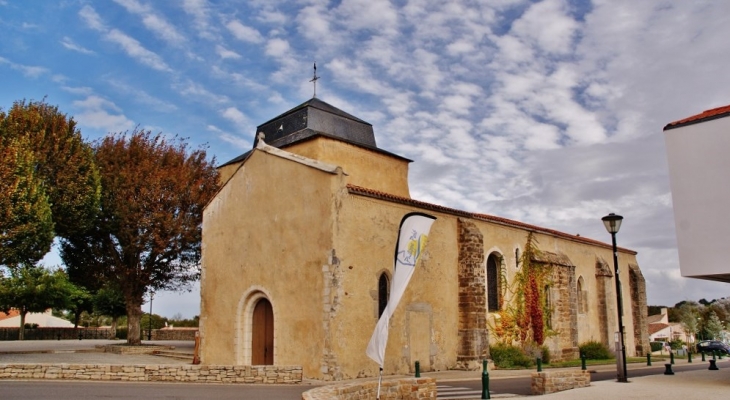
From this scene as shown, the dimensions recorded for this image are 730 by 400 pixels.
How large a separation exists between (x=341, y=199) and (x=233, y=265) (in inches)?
236

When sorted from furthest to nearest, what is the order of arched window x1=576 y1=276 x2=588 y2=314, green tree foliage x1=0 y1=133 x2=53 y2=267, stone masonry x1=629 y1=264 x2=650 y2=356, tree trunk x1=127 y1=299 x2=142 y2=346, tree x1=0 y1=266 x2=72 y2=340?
tree x1=0 y1=266 x2=72 y2=340 < stone masonry x1=629 y1=264 x2=650 y2=356 < tree trunk x1=127 y1=299 x2=142 y2=346 < arched window x1=576 y1=276 x2=588 y2=314 < green tree foliage x1=0 y1=133 x2=53 y2=267

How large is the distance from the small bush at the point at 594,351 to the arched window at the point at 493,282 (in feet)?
23.7

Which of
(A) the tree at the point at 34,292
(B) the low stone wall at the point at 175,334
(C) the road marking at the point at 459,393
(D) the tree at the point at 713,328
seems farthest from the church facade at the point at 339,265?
(D) the tree at the point at 713,328

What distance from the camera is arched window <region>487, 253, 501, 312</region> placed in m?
24.6

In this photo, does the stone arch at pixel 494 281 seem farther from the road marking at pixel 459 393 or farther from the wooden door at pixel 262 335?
the wooden door at pixel 262 335

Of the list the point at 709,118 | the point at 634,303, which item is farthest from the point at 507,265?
the point at 634,303

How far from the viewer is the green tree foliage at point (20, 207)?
2156 cm

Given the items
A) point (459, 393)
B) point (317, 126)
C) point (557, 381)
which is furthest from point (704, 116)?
point (317, 126)

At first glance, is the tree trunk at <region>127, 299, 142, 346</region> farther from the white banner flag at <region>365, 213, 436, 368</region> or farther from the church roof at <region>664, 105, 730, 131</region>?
the church roof at <region>664, 105, 730, 131</region>

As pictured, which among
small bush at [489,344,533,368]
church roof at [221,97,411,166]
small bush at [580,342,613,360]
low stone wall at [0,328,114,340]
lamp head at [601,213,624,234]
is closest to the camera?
lamp head at [601,213,624,234]

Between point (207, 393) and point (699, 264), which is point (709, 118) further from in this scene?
point (207, 393)

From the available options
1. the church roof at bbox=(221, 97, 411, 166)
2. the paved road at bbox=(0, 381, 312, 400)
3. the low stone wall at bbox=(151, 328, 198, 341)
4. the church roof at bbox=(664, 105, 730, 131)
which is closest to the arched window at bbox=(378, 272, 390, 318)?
the paved road at bbox=(0, 381, 312, 400)

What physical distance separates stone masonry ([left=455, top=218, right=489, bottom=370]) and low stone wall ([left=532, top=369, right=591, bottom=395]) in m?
6.08

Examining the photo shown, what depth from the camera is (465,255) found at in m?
22.7
